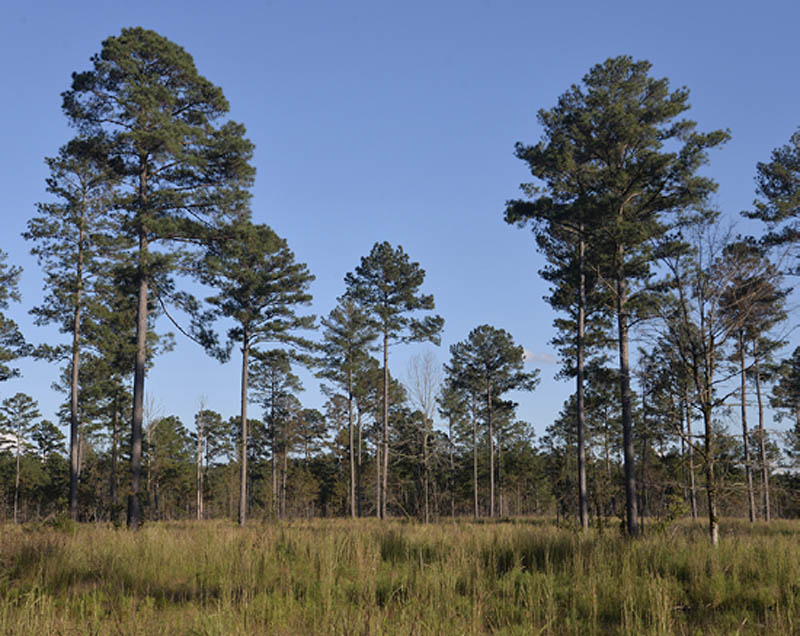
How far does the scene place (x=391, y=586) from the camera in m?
6.52

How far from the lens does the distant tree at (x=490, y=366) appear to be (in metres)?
45.4

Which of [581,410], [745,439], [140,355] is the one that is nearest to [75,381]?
[140,355]

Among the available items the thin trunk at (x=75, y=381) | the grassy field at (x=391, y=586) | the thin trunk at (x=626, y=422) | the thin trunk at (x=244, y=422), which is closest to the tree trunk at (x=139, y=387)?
the grassy field at (x=391, y=586)

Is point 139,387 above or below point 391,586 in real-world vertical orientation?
above

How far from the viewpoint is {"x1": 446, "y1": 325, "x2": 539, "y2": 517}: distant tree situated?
1789 inches

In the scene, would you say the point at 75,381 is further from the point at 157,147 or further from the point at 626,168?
the point at 626,168

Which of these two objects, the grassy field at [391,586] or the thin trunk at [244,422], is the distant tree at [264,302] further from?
the grassy field at [391,586]

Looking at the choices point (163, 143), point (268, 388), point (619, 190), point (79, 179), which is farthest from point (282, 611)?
point (268, 388)

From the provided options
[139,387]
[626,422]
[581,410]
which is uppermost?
[139,387]

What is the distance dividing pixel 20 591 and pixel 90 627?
3.26m

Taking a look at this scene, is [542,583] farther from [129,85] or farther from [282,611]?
[129,85]

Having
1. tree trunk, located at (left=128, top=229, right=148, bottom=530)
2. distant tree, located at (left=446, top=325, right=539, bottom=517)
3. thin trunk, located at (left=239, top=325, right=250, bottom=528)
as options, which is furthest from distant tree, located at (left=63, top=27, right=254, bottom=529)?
distant tree, located at (left=446, top=325, right=539, bottom=517)

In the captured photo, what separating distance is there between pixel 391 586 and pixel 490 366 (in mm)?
39992

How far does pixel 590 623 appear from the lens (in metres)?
5.67
